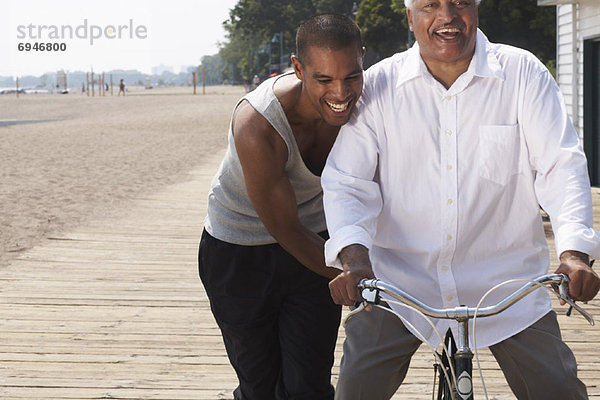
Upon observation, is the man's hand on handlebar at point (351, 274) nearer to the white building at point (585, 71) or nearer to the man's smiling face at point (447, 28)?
the man's smiling face at point (447, 28)

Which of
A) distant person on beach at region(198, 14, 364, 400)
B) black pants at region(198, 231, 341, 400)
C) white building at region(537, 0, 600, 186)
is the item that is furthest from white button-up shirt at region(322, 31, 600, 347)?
white building at region(537, 0, 600, 186)

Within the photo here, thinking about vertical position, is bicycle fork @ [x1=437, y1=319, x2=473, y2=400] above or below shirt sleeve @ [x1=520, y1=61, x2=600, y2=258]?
below

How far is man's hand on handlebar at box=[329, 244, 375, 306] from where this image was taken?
92.1 inches

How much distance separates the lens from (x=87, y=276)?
7.40 m

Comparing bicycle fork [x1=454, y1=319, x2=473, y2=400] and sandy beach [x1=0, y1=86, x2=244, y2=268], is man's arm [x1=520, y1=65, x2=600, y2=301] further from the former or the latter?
sandy beach [x1=0, y1=86, x2=244, y2=268]

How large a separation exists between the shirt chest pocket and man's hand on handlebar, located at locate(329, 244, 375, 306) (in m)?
0.43

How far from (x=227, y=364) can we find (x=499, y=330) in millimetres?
2697

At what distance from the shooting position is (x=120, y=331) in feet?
18.6

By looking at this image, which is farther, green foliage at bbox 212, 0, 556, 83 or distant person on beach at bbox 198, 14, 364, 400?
green foliage at bbox 212, 0, 556, 83

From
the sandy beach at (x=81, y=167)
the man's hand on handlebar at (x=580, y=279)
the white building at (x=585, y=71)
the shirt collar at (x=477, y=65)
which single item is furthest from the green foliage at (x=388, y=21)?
the man's hand on handlebar at (x=580, y=279)

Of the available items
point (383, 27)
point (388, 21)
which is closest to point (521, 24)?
point (388, 21)

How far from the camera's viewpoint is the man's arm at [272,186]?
3049mm

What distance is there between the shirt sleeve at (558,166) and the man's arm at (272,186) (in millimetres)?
864

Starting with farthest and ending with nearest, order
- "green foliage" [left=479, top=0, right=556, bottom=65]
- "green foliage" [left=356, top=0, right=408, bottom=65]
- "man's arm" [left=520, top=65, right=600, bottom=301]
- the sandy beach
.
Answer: "green foliage" [left=356, top=0, right=408, bottom=65], "green foliage" [left=479, top=0, right=556, bottom=65], the sandy beach, "man's arm" [left=520, top=65, right=600, bottom=301]
